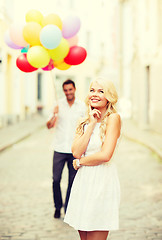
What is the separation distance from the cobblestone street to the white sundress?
156 cm

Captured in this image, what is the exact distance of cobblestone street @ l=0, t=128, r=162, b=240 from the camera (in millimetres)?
4549

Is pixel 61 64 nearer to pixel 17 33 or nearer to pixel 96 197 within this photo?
pixel 17 33

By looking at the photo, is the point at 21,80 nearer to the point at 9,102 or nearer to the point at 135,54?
the point at 9,102

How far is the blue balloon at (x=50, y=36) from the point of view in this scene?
4.27 m

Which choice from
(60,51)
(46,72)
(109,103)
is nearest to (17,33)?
(60,51)

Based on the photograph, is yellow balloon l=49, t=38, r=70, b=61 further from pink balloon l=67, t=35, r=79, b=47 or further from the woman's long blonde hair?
the woman's long blonde hair

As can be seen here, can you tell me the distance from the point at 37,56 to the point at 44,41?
0.19 metres

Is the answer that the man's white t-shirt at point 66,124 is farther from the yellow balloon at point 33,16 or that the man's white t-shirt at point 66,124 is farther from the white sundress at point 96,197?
the white sundress at point 96,197

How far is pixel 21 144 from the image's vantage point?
13.5 m

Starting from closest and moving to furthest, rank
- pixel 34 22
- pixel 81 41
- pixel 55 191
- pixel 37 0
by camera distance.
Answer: pixel 34 22 → pixel 55 191 → pixel 37 0 → pixel 81 41

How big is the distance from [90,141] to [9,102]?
19.0 m

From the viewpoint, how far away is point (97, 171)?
116 inches

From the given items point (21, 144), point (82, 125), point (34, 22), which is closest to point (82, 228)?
point (82, 125)

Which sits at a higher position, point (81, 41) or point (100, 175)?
point (81, 41)
